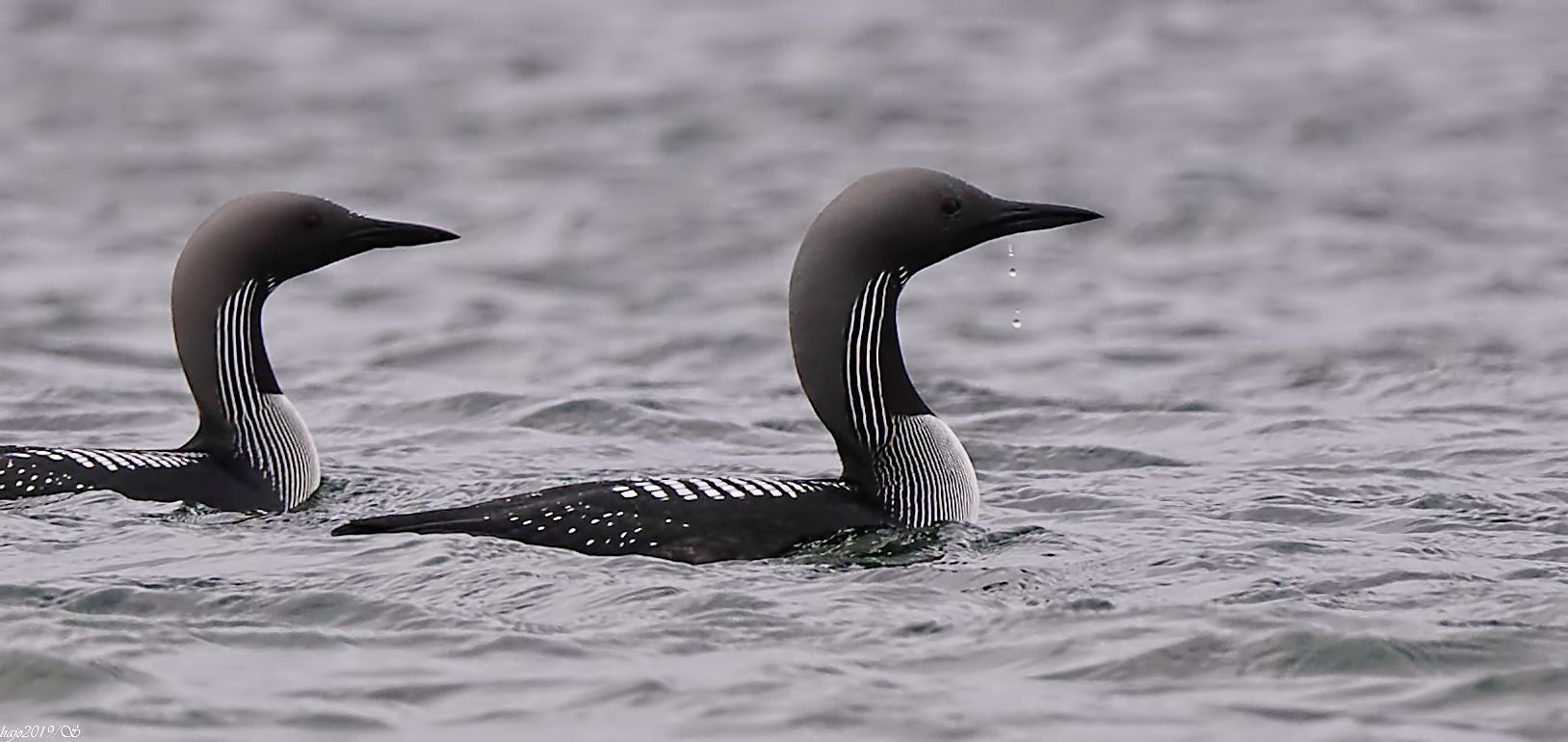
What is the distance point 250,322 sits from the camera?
6.66 metres

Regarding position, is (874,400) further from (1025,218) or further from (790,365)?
(790,365)

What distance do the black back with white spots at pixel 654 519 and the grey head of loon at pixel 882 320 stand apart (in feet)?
0.89

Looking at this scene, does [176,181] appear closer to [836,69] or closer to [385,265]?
[385,265]

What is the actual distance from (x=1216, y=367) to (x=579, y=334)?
214 centimetres

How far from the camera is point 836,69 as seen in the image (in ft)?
44.4

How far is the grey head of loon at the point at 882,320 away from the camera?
5969mm

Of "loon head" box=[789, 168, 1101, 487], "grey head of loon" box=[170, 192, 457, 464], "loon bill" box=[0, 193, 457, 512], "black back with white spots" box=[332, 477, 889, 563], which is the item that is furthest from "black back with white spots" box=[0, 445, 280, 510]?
"loon head" box=[789, 168, 1101, 487]

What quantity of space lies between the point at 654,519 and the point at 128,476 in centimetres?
131

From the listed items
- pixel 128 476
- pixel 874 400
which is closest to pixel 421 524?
pixel 128 476

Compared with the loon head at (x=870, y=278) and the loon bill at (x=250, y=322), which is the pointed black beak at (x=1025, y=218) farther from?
the loon bill at (x=250, y=322)

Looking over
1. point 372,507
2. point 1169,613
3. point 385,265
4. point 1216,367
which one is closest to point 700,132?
point 385,265

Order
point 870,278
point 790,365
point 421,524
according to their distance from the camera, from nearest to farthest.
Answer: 1. point 421,524
2. point 870,278
3. point 790,365

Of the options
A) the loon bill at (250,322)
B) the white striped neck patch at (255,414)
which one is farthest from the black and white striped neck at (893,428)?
the white striped neck patch at (255,414)

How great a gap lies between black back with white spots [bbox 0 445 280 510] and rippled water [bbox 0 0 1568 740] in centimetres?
9
